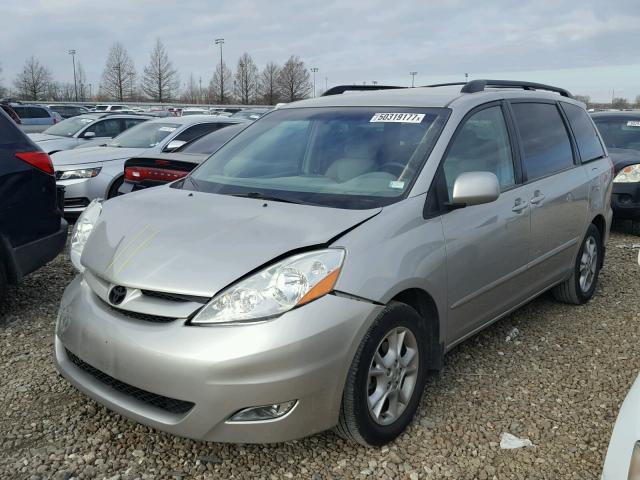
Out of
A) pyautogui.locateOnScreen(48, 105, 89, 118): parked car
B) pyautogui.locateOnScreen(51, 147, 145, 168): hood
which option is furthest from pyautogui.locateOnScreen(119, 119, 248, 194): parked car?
pyautogui.locateOnScreen(48, 105, 89, 118): parked car

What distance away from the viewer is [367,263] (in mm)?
2533

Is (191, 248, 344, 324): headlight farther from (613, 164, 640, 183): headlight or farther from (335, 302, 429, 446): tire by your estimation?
(613, 164, 640, 183): headlight

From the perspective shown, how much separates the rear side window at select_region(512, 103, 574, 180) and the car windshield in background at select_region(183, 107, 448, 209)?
897 millimetres

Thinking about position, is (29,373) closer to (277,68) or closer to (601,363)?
(601,363)

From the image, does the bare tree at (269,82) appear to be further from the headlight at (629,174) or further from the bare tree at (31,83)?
the headlight at (629,174)

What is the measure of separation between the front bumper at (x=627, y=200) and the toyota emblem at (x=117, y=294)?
703 centimetres

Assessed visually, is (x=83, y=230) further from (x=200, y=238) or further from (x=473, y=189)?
(x=473, y=189)

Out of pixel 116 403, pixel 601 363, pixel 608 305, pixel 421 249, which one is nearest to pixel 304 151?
pixel 421 249

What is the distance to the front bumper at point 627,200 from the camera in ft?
25.0

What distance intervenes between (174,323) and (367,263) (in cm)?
84

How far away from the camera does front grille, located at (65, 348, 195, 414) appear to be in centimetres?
239

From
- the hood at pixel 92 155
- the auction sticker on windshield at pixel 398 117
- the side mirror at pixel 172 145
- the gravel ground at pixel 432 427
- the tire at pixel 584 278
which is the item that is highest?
the auction sticker on windshield at pixel 398 117

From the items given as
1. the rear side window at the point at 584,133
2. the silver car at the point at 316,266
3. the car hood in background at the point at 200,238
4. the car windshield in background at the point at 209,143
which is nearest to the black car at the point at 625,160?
the rear side window at the point at 584,133

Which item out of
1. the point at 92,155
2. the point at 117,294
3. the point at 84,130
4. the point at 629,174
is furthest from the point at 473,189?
the point at 84,130
